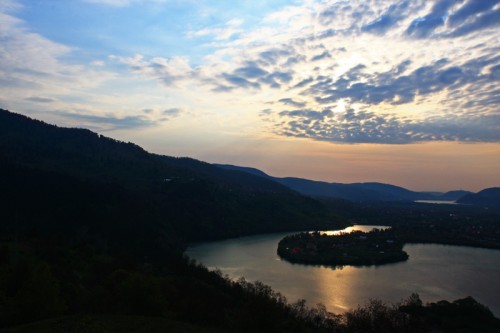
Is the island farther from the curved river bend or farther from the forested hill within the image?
the forested hill

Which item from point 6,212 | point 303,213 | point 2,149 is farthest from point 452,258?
point 2,149

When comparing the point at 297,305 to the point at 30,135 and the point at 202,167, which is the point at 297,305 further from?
the point at 202,167

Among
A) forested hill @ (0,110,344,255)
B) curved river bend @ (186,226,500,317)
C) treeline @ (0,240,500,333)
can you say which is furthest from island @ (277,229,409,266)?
treeline @ (0,240,500,333)

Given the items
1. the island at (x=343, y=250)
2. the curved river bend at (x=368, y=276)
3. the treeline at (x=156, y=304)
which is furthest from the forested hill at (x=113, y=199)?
the island at (x=343, y=250)

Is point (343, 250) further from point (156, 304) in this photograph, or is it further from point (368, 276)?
point (156, 304)

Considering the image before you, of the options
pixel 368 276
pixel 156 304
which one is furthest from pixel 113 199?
pixel 156 304

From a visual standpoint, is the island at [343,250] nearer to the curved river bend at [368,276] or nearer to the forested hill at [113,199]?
the curved river bend at [368,276]
